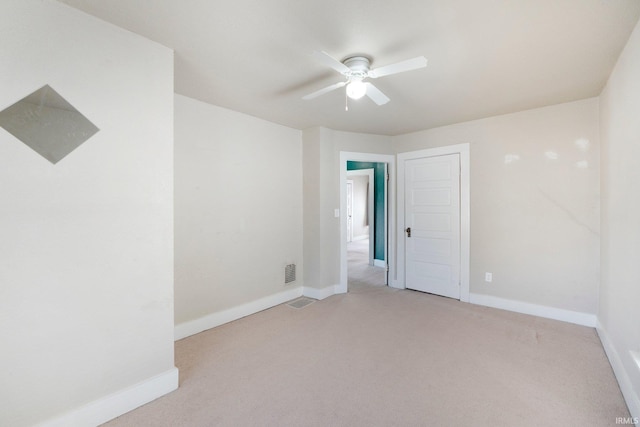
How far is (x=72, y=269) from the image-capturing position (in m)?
1.65

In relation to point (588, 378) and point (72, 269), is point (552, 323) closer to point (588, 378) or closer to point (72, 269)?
point (588, 378)

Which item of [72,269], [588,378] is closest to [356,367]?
[588,378]

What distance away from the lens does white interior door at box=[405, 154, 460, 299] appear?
404cm

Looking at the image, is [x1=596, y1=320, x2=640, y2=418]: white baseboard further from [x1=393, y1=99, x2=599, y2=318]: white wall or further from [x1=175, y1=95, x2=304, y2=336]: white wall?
[x1=175, y1=95, x2=304, y2=336]: white wall

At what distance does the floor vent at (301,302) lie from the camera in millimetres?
3840

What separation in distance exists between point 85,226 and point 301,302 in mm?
2784

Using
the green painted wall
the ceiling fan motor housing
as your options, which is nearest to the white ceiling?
the ceiling fan motor housing

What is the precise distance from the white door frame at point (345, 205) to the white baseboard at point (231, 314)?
0.71 m

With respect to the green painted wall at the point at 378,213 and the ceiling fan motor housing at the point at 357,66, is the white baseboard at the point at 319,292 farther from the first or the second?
the ceiling fan motor housing at the point at 357,66

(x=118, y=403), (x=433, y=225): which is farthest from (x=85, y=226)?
(x=433, y=225)

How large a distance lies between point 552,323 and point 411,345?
177cm

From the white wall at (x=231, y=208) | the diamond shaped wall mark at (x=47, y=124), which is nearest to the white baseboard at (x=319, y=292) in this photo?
the white wall at (x=231, y=208)

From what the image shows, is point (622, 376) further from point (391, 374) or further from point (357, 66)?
point (357, 66)

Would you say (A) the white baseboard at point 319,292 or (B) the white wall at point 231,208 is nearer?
(B) the white wall at point 231,208
